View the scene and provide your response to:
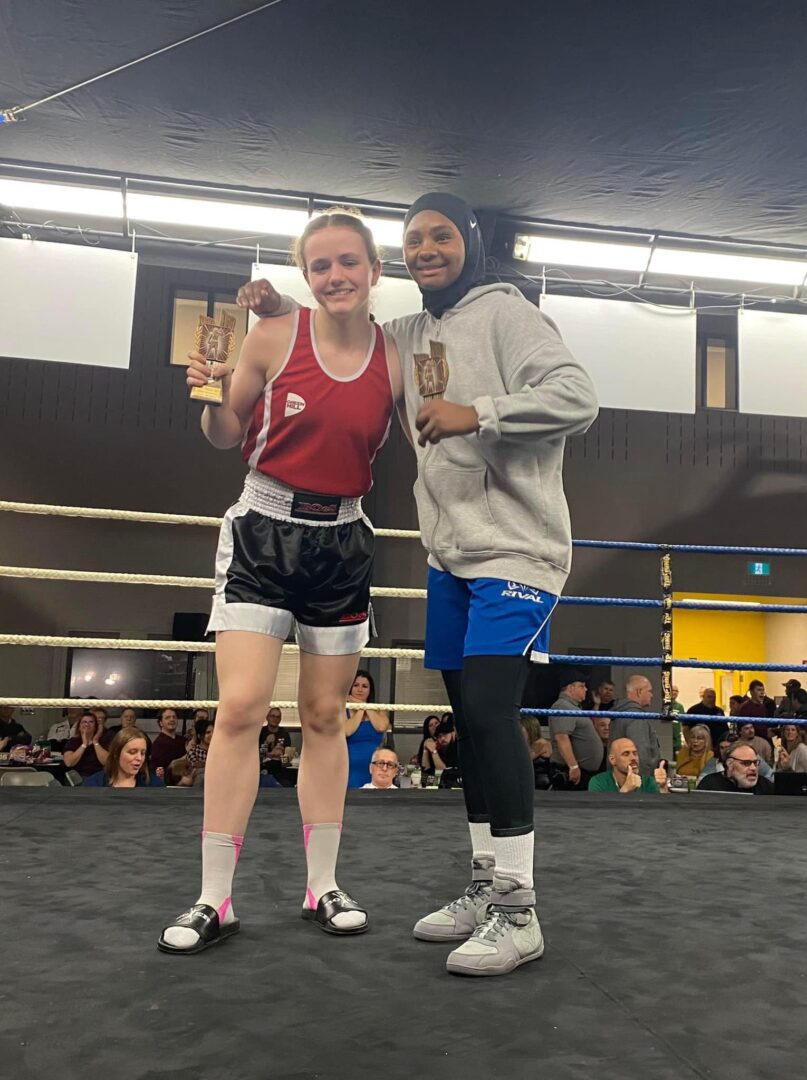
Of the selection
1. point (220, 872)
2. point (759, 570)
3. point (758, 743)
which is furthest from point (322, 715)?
point (759, 570)

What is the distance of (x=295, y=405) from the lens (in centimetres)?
122

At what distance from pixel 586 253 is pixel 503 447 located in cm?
418

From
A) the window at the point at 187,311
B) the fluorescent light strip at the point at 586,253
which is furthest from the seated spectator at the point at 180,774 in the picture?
the window at the point at 187,311

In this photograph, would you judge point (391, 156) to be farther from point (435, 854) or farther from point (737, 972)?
point (737, 972)

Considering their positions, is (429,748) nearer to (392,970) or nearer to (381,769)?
(381,769)

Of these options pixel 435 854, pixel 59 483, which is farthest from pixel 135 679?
pixel 435 854

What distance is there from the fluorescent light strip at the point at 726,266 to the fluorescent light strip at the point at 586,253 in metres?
0.10

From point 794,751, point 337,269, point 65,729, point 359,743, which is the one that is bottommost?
point 65,729

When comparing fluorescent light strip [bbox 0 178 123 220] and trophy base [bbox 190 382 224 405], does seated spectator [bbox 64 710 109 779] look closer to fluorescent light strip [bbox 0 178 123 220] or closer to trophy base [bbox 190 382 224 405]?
fluorescent light strip [bbox 0 178 123 220]

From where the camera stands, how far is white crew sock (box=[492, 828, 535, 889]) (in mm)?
1071

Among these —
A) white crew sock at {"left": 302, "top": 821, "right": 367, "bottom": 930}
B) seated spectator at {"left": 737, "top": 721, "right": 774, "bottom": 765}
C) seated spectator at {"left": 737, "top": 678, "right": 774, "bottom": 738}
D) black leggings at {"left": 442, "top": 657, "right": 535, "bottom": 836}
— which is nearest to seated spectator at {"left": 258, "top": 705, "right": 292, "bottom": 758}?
seated spectator at {"left": 737, "top": 721, "right": 774, "bottom": 765}

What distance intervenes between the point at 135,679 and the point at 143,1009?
227 inches

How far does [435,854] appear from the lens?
165 centimetres

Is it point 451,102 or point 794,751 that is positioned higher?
point 451,102
